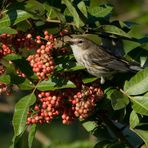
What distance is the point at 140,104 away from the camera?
362 centimetres

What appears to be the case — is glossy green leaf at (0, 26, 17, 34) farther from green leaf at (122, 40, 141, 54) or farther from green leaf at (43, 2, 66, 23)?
green leaf at (122, 40, 141, 54)

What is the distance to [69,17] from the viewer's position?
12.0 ft

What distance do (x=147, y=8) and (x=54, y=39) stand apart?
441 centimetres

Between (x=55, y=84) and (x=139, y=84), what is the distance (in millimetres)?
572

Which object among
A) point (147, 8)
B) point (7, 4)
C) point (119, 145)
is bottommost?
point (147, 8)

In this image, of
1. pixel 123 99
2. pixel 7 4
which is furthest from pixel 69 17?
pixel 123 99

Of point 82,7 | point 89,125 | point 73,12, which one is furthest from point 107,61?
point 73,12

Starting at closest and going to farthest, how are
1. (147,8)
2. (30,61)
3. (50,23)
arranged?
(30,61) < (50,23) < (147,8)

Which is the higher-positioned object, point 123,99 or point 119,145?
point 123,99

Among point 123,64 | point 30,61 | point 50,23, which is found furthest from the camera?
point 123,64

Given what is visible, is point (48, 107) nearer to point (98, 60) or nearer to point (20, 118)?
point (20, 118)

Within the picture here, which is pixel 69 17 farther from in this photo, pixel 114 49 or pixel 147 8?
pixel 147 8

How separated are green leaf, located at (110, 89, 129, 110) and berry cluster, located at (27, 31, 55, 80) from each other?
447mm

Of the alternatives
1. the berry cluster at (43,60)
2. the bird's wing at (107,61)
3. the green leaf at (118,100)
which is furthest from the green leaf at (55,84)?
the bird's wing at (107,61)
